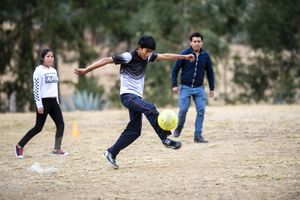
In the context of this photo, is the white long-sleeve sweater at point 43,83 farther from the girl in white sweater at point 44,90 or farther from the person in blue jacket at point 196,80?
the person in blue jacket at point 196,80

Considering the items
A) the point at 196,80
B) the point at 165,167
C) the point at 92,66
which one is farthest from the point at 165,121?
the point at 196,80

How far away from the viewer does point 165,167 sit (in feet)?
29.5

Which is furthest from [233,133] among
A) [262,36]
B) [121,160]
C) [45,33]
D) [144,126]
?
[45,33]

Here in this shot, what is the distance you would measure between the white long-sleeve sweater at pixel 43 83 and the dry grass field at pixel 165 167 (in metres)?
1.06

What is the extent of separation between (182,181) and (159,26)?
784 inches

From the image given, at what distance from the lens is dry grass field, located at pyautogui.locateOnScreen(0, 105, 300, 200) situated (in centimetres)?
743

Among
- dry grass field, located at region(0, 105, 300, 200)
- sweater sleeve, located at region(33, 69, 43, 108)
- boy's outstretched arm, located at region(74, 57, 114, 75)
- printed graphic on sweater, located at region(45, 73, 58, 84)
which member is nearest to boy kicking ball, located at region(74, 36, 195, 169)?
boy's outstretched arm, located at region(74, 57, 114, 75)

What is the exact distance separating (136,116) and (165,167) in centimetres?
88

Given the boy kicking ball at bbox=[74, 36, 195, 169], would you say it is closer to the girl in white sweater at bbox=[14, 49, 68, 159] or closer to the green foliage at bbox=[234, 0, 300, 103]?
the girl in white sweater at bbox=[14, 49, 68, 159]

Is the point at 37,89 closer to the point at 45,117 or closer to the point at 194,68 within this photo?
the point at 45,117

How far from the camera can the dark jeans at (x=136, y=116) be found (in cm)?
853

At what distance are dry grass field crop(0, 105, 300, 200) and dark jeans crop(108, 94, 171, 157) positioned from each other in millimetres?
451

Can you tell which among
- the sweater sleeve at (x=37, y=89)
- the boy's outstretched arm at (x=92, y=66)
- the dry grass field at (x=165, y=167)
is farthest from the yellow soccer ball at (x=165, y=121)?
the sweater sleeve at (x=37, y=89)

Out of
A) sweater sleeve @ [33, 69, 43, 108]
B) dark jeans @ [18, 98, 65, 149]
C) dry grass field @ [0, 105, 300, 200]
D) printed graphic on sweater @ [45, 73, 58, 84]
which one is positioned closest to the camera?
dry grass field @ [0, 105, 300, 200]
